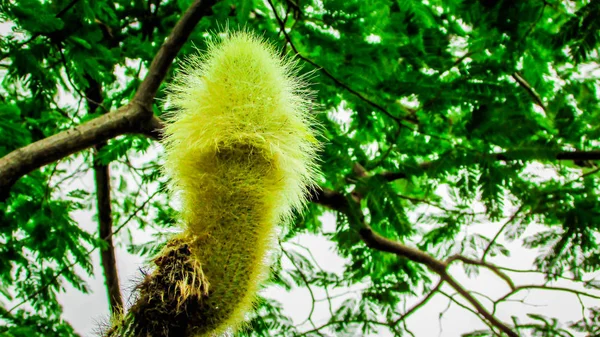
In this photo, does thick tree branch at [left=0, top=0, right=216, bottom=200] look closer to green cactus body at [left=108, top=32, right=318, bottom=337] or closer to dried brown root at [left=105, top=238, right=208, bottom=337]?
green cactus body at [left=108, top=32, right=318, bottom=337]

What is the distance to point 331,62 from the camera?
10.4 ft

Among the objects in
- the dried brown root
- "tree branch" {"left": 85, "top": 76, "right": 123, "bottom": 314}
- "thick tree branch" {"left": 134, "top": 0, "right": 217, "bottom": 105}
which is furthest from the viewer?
"tree branch" {"left": 85, "top": 76, "right": 123, "bottom": 314}

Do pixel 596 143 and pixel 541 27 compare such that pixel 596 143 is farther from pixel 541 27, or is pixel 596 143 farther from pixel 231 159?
pixel 231 159

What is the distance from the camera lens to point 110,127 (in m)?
2.71

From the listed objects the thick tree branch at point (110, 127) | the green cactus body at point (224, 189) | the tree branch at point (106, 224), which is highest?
the tree branch at point (106, 224)

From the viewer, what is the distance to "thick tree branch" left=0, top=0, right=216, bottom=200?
232 centimetres

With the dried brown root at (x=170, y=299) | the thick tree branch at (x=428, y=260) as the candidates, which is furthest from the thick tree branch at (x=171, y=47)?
the thick tree branch at (x=428, y=260)

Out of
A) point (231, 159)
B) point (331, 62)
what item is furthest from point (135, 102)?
point (231, 159)

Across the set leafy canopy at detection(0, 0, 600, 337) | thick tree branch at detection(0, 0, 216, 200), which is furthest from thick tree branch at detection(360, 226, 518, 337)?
thick tree branch at detection(0, 0, 216, 200)

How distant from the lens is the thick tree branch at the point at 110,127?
2.32 m

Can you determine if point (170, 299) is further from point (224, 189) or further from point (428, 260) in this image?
point (428, 260)

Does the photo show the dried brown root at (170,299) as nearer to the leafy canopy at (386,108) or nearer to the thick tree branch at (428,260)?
the leafy canopy at (386,108)

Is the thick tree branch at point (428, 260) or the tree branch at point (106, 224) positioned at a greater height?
the tree branch at point (106, 224)

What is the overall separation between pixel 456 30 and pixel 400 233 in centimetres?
176
